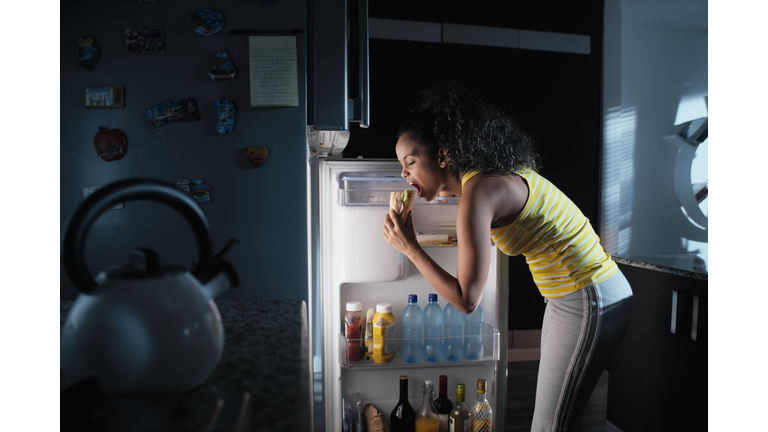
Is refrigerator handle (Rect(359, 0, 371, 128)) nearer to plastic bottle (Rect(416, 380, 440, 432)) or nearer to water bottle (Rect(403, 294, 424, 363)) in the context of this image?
water bottle (Rect(403, 294, 424, 363))

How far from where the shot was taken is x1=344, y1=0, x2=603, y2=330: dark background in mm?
2523

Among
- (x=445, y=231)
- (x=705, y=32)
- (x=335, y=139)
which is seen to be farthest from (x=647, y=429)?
(x=705, y=32)

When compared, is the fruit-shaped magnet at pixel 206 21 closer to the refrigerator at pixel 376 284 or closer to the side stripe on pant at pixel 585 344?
the refrigerator at pixel 376 284

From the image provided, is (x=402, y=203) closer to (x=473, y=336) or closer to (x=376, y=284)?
(x=376, y=284)

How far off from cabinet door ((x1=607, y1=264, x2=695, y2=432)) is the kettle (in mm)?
1711

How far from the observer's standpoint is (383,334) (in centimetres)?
157

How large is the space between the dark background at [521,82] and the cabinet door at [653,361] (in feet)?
3.23

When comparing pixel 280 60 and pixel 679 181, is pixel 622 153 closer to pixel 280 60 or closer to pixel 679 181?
pixel 679 181

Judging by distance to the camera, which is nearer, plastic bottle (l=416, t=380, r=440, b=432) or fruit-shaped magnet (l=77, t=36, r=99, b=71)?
fruit-shaped magnet (l=77, t=36, r=99, b=71)

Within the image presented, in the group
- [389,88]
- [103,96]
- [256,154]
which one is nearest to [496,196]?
[256,154]

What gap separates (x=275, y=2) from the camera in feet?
3.16

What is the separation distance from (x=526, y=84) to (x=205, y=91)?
2.27 meters

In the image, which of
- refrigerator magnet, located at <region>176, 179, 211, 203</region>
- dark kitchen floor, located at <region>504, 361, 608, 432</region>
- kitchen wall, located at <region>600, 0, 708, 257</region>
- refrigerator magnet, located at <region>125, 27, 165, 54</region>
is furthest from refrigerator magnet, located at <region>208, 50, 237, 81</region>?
kitchen wall, located at <region>600, 0, 708, 257</region>

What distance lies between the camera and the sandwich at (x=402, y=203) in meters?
1.41
